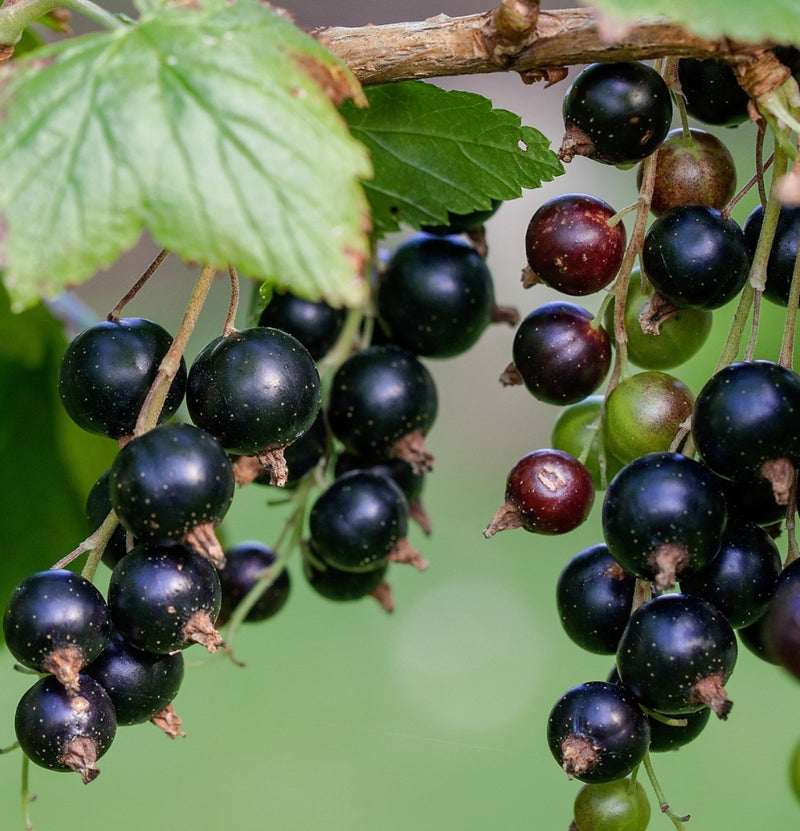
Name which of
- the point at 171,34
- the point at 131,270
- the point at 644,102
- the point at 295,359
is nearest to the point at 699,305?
the point at 644,102

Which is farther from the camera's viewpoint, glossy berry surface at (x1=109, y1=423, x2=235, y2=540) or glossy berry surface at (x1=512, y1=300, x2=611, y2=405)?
glossy berry surface at (x1=512, y1=300, x2=611, y2=405)

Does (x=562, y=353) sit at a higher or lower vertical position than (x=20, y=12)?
lower

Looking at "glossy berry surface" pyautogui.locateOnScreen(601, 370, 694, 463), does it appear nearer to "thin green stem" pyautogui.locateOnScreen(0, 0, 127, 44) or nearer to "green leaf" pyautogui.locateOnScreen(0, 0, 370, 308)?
"green leaf" pyautogui.locateOnScreen(0, 0, 370, 308)

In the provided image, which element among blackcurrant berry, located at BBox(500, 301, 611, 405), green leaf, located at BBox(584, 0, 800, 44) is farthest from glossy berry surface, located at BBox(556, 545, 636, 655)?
green leaf, located at BBox(584, 0, 800, 44)

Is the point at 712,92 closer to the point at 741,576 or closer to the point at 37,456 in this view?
the point at 741,576

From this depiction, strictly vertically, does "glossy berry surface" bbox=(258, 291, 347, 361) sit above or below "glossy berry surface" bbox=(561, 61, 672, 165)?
below

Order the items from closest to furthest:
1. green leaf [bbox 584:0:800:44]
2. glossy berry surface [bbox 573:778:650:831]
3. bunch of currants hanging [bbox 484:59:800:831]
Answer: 1. green leaf [bbox 584:0:800:44]
2. bunch of currants hanging [bbox 484:59:800:831]
3. glossy berry surface [bbox 573:778:650:831]

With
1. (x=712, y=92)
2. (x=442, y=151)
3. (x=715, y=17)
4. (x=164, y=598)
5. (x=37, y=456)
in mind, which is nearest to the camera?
(x=715, y=17)

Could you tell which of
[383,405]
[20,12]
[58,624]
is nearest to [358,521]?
[383,405]

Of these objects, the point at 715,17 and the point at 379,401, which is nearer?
the point at 715,17
